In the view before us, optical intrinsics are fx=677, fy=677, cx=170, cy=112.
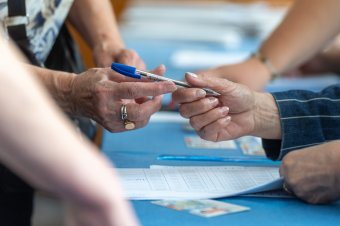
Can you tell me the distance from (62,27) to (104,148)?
1.44 ft

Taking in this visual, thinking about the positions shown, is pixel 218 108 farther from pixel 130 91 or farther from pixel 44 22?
pixel 44 22

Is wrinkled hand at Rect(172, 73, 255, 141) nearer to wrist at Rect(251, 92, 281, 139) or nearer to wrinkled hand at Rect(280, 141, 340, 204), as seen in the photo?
wrist at Rect(251, 92, 281, 139)

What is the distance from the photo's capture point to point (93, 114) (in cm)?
148

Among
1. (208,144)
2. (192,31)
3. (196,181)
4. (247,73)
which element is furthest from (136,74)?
(192,31)

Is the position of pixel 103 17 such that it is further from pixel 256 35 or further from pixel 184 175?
pixel 256 35

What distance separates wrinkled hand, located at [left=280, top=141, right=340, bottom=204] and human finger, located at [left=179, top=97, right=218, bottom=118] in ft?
0.72

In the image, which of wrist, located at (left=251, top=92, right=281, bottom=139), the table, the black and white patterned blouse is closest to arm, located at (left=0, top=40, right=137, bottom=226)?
the table

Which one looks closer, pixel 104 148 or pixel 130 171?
pixel 130 171

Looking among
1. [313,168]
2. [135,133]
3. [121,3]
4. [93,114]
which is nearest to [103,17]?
[135,133]

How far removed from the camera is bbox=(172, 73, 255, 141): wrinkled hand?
139 cm

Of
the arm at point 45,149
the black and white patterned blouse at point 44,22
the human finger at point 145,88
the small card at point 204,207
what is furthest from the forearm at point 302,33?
the arm at point 45,149

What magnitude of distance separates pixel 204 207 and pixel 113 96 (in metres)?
0.35

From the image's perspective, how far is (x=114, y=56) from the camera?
180 cm

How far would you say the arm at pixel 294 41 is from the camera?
6.59 feet
